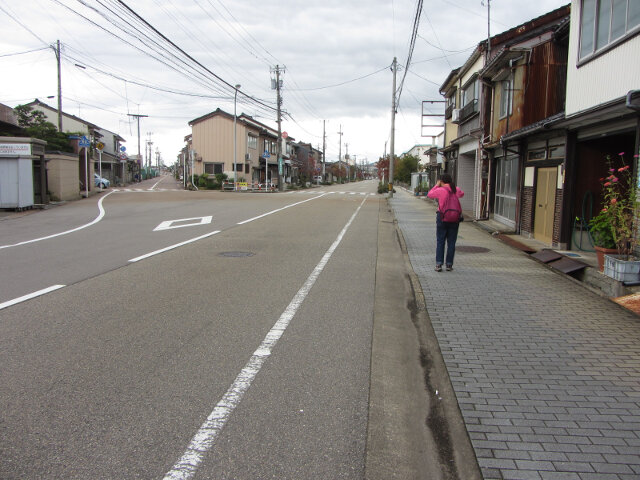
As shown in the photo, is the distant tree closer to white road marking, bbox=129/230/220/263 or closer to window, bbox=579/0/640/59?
white road marking, bbox=129/230/220/263

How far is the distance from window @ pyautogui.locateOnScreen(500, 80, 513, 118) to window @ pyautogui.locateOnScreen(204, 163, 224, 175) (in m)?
41.4

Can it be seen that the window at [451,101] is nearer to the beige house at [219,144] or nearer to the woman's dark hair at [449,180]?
the woman's dark hair at [449,180]

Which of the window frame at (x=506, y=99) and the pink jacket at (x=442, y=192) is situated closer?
the pink jacket at (x=442, y=192)

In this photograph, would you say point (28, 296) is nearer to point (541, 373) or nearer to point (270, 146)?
point (541, 373)

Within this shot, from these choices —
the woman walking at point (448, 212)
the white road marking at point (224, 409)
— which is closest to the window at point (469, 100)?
the woman walking at point (448, 212)

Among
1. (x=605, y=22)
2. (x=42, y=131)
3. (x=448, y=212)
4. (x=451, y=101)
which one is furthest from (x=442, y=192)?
(x=42, y=131)

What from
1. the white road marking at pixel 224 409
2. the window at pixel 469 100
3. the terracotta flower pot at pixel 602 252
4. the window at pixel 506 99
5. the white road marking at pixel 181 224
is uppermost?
the window at pixel 469 100

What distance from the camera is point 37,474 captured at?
A: 2.82 meters

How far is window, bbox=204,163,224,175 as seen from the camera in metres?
55.7

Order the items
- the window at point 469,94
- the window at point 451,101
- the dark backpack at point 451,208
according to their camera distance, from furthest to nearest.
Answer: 1. the window at point 451,101
2. the window at point 469,94
3. the dark backpack at point 451,208

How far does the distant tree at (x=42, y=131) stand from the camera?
113 feet

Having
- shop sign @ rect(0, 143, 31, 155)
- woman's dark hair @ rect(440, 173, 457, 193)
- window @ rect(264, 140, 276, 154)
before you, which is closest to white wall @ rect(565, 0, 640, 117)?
woman's dark hair @ rect(440, 173, 457, 193)

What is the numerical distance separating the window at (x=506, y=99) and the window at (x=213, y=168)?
41.4m

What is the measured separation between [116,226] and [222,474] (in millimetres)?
13808
